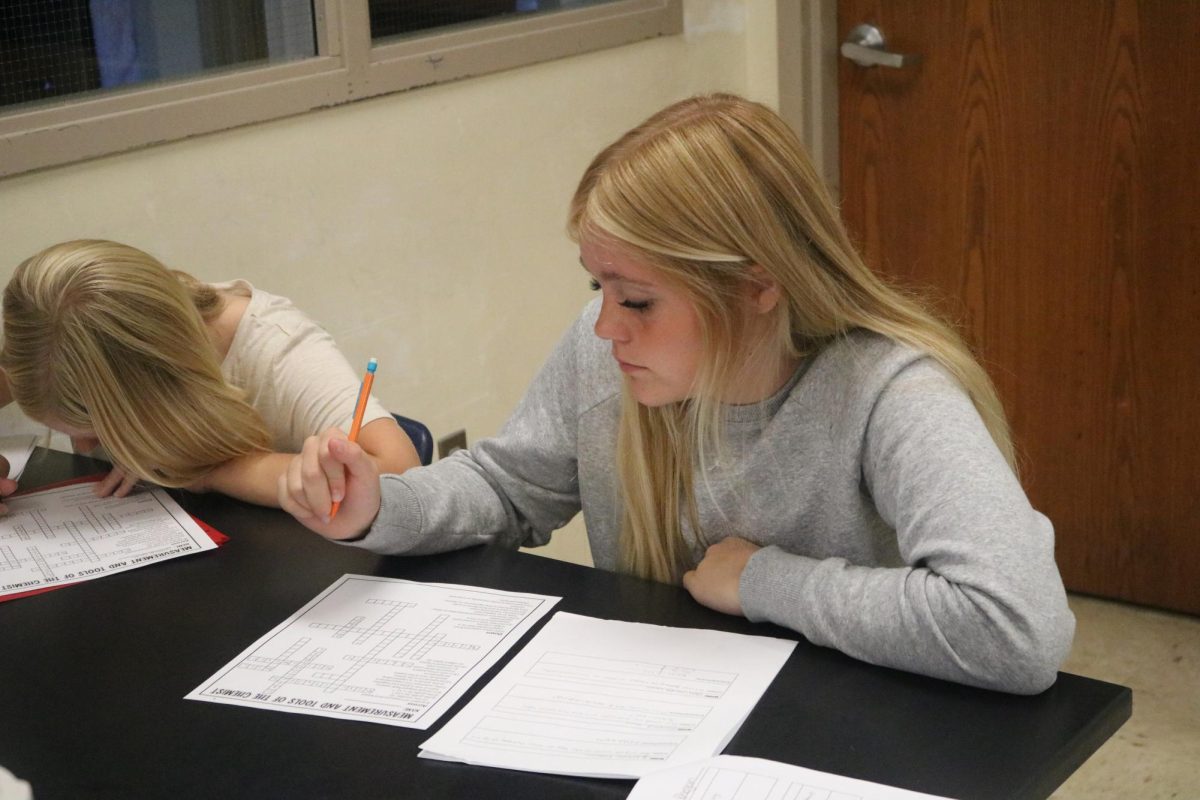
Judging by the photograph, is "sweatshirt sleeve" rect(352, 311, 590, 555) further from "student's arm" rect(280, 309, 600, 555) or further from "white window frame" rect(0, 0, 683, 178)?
"white window frame" rect(0, 0, 683, 178)

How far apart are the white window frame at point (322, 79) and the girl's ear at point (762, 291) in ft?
3.69

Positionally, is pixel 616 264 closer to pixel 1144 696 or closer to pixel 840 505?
pixel 840 505

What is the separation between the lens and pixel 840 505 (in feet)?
4.40

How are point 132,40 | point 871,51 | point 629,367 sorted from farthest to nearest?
1. point 871,51
2. point 132,40
3. point 629,367

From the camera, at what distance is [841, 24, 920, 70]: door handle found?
273 cm

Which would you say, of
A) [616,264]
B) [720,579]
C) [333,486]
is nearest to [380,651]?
[333,486]

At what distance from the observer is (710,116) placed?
4.20 feet

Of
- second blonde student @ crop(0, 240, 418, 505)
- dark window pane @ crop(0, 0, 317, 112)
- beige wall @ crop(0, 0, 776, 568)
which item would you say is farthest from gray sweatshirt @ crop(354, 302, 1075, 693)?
dark window pane @ crop(0, 0, 317, 112)

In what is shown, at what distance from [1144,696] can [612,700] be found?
5.59 feet

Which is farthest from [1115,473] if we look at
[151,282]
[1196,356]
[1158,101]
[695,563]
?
[151,282]

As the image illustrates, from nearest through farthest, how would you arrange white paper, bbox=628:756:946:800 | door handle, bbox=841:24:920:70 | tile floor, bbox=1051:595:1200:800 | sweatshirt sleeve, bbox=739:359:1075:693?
1. white paper, bbox=628:756:946:800
2. sweatshirt sleeve, bbox=739:359:1075:693
3. tile floor, bbox=1051:595:1200:800
4. door handle, bbox=841:24:920:70

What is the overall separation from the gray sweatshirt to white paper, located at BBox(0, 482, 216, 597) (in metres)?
0.28

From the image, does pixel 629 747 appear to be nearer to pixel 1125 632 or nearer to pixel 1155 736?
pixel 1155 736

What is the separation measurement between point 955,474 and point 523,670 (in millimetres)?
422
